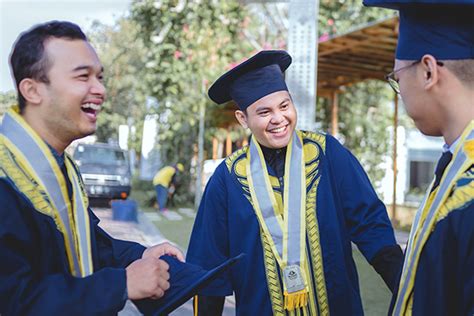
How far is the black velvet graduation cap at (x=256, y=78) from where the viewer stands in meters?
2.90

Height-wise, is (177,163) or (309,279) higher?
(309,279)

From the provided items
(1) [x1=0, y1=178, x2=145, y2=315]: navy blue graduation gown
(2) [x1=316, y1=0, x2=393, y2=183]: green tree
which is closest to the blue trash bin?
(2) [x1=316, y1=0, x2=393, y2=183]: green tree

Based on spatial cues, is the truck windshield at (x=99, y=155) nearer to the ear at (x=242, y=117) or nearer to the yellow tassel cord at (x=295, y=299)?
the ear at (x=242, y=117)

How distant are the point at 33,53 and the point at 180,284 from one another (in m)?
0.85

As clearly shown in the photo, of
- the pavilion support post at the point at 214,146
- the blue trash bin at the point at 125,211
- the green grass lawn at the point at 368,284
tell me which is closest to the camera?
the green grass lawn at the point at 368,284

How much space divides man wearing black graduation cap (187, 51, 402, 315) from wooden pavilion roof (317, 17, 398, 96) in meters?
5.53

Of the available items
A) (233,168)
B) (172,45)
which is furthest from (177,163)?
(233,168)

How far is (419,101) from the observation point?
1.70m

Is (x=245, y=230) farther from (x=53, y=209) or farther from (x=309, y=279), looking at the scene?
(x=53, y=209)

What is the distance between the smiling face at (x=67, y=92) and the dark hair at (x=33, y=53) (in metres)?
0.02

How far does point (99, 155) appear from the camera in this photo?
56.7ft

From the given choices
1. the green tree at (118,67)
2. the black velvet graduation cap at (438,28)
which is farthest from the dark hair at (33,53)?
the green tree at (118,67)

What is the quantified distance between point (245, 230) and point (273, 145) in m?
0.42

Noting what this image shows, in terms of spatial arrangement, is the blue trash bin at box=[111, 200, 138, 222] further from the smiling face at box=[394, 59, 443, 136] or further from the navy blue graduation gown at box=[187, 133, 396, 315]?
the smiling face at box=[394, 59, 443, 136]
